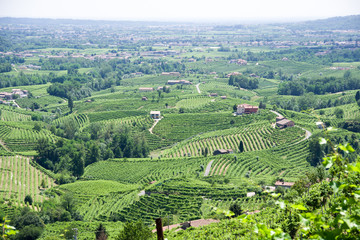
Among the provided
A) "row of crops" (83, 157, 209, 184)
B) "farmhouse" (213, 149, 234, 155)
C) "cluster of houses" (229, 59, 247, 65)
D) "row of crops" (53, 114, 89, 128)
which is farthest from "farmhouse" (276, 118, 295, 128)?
"cluster of houses" (229, 59, 247, 65)

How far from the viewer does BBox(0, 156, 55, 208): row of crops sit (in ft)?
130

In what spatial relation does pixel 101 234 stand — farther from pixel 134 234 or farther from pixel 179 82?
pixel 179 82

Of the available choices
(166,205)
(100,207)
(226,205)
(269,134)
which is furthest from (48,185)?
(269,134)

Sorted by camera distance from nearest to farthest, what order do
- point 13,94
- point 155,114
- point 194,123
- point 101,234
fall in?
point 101,234 → point 194,123 → point 155,114 → point 13,94

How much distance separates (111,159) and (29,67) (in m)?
83.9

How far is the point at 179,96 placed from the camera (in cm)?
8350

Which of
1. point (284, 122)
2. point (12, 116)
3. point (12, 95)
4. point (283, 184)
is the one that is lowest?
point (12, 116)

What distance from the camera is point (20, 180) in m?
43.7

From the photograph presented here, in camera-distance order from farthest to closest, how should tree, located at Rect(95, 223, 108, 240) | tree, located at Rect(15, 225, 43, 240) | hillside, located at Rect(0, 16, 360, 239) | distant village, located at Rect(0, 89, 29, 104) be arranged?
distant village, located at Rect(0, 89, 29, 104) → tree, located at Rect(15, 225, 43, 240) → tree, located at Rect(95, 223, 108, 240) → hillside, located at Rect(0, 16, 360, 239)

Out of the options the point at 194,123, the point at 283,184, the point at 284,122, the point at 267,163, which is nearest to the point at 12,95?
the point at 194,123

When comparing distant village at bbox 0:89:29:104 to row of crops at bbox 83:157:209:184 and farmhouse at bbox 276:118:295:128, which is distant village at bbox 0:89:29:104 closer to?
row of crops at bbox 83:157:209:184

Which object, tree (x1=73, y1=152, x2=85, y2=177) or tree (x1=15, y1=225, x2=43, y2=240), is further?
tree (x1=73, y1=152, x2=85, y2=177)

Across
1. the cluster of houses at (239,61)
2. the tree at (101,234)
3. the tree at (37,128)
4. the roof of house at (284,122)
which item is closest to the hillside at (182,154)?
the roof of house at (284,122)

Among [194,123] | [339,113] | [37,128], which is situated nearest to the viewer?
[37,128]
